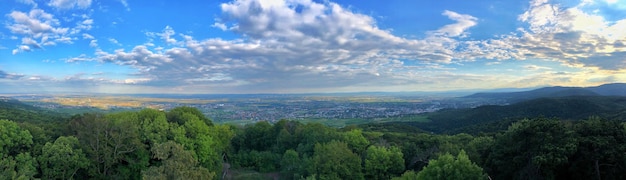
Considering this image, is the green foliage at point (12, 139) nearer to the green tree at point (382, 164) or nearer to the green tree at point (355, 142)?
the green tree at point (382, 164)

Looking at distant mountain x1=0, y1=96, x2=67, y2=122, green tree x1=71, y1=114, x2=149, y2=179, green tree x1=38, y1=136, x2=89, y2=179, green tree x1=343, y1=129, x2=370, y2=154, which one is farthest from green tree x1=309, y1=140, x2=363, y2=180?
distant mountain x1=0, y1=96, x2=67, y2=122

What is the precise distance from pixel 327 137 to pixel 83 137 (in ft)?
77.7

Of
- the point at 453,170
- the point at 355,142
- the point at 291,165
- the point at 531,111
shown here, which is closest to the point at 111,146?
the point at 291,165

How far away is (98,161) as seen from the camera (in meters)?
27.2

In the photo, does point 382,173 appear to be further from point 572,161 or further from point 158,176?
point 158,176

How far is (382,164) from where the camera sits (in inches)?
1262

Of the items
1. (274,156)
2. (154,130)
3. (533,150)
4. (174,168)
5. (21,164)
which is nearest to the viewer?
(174,168)

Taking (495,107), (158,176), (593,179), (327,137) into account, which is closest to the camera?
(158,176)

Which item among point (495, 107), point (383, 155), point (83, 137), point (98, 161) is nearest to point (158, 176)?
point (98, 161)

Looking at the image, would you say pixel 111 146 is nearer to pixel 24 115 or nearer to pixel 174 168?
pixel 174 168

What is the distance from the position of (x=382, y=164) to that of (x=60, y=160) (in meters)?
25.8

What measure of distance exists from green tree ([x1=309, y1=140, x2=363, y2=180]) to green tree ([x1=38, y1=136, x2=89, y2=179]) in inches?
716

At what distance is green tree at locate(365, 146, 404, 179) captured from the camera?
32.1 m

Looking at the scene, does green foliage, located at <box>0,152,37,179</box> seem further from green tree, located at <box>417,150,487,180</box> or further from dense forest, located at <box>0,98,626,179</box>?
green tree, located at <box>417,150,487,180</box>
